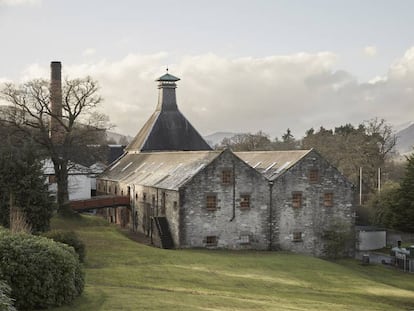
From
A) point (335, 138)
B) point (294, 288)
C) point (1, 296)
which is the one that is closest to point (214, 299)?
point (294, 288)

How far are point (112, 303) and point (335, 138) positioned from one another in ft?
235

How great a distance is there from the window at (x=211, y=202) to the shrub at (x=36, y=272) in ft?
71.7

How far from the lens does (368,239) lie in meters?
49.7

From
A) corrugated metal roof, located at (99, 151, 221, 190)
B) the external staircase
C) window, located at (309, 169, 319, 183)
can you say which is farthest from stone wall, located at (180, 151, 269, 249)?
window, located at (309, 169, 319, 183)

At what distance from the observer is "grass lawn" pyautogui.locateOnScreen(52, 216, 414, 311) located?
21.3m

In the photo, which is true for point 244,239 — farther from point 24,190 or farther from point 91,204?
point 24,190

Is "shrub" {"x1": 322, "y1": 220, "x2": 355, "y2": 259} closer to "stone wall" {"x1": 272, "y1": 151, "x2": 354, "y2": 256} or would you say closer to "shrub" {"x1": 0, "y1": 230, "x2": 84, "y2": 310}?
"stone wall" {"x1": 272, "y1": 151, "x2": 354, "y2": 256}

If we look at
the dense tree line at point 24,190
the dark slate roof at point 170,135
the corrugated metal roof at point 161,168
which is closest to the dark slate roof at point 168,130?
the dark slate roof at point 170,135

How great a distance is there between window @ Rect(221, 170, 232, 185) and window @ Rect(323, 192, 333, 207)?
8030mm

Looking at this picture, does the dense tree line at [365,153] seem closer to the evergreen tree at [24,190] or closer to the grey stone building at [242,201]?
the grey stone building at [242,201]

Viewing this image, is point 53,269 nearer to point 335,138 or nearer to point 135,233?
point 135,233

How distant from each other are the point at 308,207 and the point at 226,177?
7106mm

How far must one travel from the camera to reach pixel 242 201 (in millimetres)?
41594

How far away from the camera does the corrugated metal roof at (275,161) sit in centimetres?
4375
